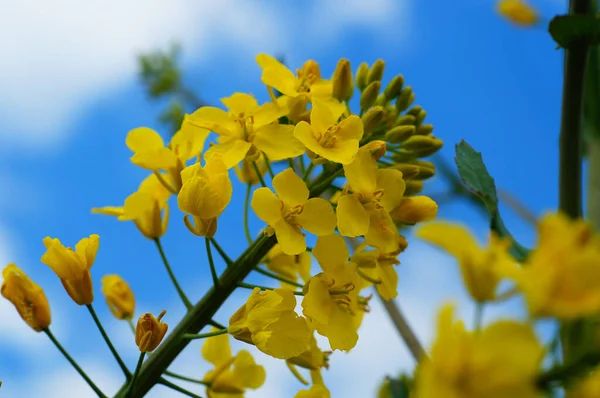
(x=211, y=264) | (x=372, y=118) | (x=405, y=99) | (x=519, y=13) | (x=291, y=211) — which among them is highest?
(x=519, y=13)

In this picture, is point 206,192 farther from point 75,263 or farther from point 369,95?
point 369,95

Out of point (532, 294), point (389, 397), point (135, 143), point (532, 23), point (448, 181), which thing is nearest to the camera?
point (532, 294)

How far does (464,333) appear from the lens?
0.58 m

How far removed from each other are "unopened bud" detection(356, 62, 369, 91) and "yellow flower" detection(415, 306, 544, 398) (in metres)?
0.95

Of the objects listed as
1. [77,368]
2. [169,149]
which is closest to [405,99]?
[169,149]

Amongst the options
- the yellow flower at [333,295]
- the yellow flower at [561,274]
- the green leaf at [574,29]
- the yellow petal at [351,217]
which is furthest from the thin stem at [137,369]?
the green leaf at [574,29]

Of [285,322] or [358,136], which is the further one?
[358,136]

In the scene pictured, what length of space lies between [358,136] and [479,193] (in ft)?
0.86

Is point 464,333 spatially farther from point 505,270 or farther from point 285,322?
point 285,322

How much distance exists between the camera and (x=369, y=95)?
1.36 metres

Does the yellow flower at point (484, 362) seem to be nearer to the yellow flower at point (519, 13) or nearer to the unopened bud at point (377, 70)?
the unopened bud at point (377, 70)

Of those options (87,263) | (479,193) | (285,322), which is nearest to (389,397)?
(285,322)

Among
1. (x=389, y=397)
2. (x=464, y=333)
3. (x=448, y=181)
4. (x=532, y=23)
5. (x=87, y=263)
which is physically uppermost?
(x=532, y=23)

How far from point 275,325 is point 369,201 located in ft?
0.90
